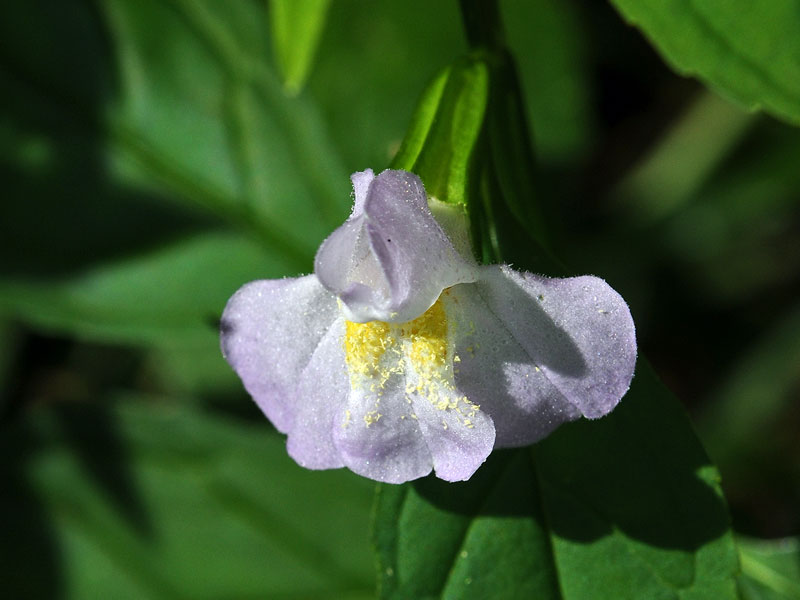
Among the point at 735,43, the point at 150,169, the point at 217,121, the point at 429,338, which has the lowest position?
the point at 150,169

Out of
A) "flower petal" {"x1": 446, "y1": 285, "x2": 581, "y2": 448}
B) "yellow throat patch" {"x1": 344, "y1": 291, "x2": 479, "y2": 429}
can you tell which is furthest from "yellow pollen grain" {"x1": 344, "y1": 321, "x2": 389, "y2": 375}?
"flower petal" {"x1": 446, "y1": 285, "x2": 581, "y2": 448}

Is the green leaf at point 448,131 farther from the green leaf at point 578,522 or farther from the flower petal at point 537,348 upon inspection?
the green leaf at point 578,522

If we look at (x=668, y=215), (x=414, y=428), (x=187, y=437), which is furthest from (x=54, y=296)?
(x=668, y=215)

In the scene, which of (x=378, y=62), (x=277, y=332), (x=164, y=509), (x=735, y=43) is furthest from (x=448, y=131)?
(x=164, y=509)

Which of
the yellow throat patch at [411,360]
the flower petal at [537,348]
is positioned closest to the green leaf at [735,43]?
the flower petal at [537,348]

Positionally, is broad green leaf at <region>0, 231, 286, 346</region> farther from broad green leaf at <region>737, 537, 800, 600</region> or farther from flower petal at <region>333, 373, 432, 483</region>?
broad green leaf at <region>737, 537, 800, 600</region>

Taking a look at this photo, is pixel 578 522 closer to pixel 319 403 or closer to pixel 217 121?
pixel 319 403
